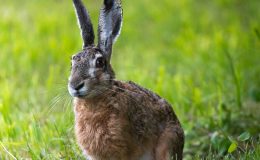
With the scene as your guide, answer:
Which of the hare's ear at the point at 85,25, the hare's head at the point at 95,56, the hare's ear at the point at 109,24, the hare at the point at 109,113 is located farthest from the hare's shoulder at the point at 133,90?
the hare's ear at the point at 85,25

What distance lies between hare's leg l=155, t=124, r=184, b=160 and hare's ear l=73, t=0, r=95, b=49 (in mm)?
851

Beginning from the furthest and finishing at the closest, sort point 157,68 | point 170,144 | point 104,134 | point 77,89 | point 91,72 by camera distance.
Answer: point 157,68, point 170,144, point 104,134, point 91,72, point 77,89

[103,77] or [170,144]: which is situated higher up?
[103,77]

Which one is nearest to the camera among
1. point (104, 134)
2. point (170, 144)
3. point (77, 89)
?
point (77, 89)

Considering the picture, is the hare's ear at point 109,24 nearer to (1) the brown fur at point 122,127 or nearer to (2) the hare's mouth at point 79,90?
(1) the brown fur at point 122,127

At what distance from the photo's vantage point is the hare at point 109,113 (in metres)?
5.45

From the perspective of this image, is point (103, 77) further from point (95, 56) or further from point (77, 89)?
point (77, 89)

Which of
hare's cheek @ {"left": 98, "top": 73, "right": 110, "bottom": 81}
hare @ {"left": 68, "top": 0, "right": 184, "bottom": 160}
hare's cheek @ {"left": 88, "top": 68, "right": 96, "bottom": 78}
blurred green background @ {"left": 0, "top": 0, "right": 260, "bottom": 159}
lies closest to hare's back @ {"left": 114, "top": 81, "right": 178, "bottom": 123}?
hare @ {"left": 68, "top": 0, "right": 184, "bottom": 160}

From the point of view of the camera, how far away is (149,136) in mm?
5695

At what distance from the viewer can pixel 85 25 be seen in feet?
19.0

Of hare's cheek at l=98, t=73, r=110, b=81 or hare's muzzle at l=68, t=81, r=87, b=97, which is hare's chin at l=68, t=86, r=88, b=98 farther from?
hare's cheek at l=98, t=73, r=110, b=81

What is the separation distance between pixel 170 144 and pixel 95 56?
87 cm

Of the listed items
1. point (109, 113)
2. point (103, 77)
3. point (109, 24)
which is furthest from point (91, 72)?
point (109, 24)

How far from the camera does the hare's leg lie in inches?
226
